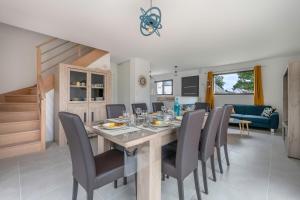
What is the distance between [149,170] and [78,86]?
308cm

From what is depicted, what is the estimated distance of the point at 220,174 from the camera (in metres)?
2.03

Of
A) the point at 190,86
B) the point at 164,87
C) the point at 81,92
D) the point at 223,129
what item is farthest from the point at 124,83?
the point at 223,129

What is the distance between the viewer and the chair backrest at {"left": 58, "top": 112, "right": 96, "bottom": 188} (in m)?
1.05

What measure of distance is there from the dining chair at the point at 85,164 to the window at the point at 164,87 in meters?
6.92

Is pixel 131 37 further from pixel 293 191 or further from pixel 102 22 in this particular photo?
pixel 293 191

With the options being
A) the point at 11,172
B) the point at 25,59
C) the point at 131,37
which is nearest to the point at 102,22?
the point at 131,37

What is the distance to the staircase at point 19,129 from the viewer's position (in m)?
2.64

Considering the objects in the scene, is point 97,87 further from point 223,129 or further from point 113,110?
point 223,129

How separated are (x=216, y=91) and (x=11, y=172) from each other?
6392 mm

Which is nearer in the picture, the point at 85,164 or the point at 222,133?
the point at 85,164

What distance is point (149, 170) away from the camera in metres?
1.27

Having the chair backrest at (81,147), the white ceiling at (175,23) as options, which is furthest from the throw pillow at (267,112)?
the chair backrest at (81,147)

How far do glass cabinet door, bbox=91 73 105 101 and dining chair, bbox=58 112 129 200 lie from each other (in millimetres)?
2813

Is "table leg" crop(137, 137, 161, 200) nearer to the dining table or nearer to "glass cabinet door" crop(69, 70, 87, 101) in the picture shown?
the dining table
